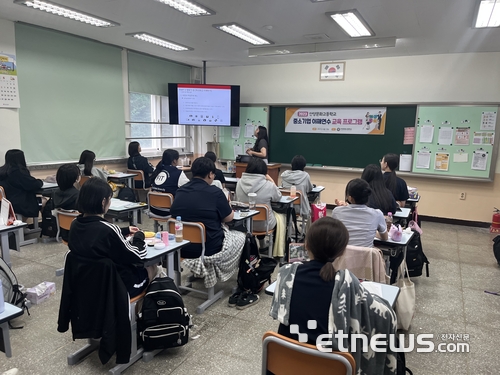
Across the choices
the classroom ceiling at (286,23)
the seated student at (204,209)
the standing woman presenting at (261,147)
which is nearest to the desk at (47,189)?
the classroom ceiling at (286,23)

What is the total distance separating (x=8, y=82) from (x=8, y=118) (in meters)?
0.49

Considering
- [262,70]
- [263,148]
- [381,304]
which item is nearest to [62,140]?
[263,148]

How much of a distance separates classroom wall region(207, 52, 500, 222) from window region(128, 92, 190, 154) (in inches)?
86.5

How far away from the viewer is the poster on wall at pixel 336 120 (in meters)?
6.68

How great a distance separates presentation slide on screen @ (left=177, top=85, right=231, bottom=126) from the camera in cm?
736

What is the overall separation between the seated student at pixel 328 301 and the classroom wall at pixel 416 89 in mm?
5667

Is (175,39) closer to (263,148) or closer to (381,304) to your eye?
(263,148)

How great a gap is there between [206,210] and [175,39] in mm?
3757

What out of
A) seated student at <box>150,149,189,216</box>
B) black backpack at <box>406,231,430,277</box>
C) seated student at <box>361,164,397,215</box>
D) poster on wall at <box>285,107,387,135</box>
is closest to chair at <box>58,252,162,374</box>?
seated student at <box>150,149,189,216</box>

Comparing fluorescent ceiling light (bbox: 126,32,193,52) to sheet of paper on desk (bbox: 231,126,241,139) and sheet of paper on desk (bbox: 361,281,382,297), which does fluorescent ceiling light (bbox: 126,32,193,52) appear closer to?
sheet of paper on desk (bbox: 231,126,241,139)

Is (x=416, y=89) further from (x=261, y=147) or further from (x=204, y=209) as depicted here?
(x=204, y=209)

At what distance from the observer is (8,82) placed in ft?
16.0

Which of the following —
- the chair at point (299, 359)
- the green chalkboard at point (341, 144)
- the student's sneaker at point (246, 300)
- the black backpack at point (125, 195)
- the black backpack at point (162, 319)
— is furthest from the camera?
the green chalkboard at point (341, 144)

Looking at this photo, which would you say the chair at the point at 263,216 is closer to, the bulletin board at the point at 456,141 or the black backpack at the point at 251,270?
the black backpack at the point at 251,270
